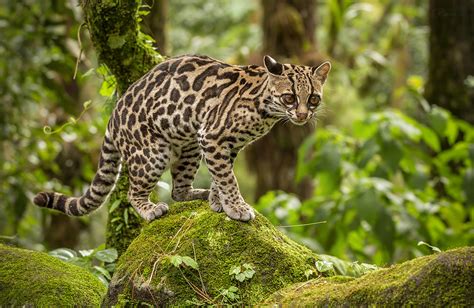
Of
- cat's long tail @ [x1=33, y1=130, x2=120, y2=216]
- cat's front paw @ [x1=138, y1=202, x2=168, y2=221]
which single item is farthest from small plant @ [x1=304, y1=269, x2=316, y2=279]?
cat's long tail @ [x1=33, y1=130, x2=120, y2=216]

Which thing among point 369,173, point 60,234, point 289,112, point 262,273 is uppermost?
point 289,112

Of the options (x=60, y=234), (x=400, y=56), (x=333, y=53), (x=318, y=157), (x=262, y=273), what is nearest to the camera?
(x=262, y=273)

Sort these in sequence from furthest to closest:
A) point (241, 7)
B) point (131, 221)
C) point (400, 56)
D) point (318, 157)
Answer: point (241, 7), point (400, 56), point (318, 157), point (131, 221)

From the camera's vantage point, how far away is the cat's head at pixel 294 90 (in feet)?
18.1

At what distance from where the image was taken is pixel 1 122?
11.0 meters

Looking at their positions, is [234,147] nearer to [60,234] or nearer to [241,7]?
[60,234]

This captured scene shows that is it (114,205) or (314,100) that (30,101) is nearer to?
(114,205)

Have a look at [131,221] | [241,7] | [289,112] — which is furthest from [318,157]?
[241,7]

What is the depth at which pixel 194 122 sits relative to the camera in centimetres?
607

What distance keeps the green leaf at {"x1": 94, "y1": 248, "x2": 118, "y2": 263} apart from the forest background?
1.30ft

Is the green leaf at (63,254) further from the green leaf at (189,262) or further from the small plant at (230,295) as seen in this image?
the small plant at (230,295)

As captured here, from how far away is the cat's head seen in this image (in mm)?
5523

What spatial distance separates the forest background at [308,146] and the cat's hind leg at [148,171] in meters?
0.73

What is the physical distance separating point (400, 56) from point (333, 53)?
722cm
